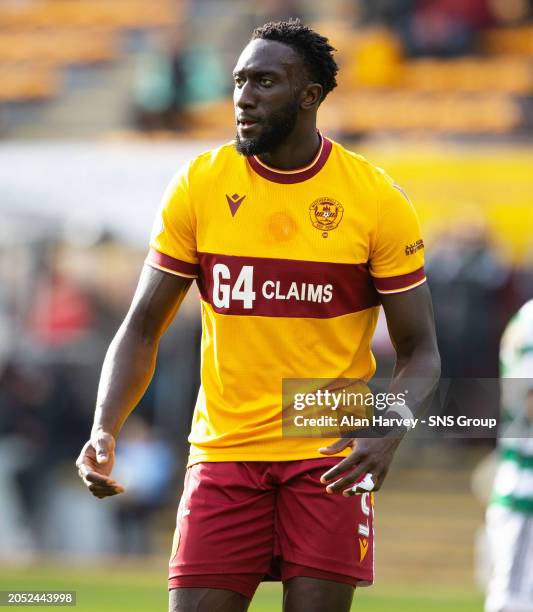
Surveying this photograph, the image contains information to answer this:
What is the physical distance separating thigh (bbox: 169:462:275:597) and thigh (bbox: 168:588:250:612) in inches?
0.9

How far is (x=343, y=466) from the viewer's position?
450 cm

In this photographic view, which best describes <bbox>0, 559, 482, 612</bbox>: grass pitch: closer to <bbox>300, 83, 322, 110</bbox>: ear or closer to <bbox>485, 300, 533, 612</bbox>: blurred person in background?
<bbox>485, 300, 533, 612</bbox>: blurred person in background

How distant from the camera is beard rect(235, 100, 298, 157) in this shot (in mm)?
4898

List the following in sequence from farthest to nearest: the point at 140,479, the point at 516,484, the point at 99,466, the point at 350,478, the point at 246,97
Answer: the point at 140,479 < the point at 516,484 < the point at 246,97 < the point at 99,466 < the point at 350,478

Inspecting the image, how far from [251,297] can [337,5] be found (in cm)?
1451

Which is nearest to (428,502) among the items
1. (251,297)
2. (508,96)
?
(508,96)

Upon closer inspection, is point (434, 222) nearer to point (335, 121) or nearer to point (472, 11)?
point (335, 121)

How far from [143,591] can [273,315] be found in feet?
25.0

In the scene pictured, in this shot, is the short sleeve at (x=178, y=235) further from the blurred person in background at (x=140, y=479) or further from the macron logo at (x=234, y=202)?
the blurred person in background at (x=140, y=479)

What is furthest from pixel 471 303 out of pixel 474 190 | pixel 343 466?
pixel 343 466

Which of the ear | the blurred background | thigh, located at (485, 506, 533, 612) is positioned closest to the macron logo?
the ear

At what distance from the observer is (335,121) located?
15.5 meters

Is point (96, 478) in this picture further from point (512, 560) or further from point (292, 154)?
point (512, 560)

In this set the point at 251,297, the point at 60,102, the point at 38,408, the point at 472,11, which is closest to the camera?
the point at 251,297
